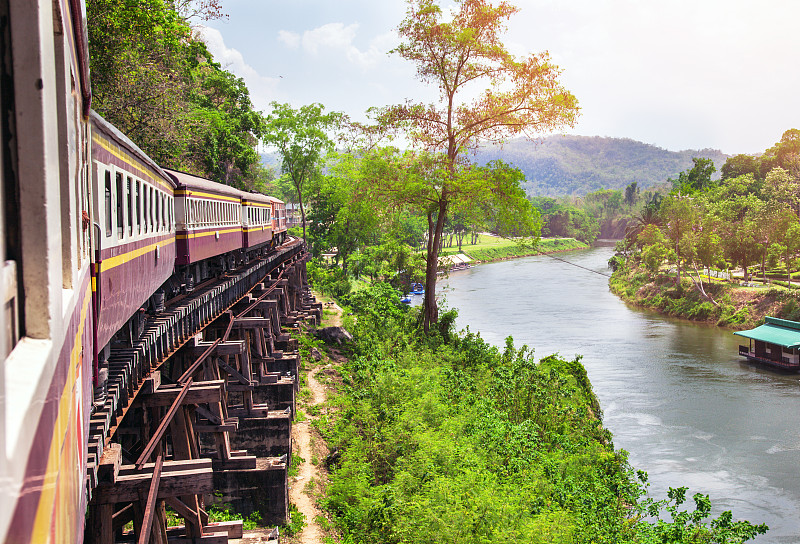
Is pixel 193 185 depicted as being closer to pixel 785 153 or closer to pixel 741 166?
pixel 785 153

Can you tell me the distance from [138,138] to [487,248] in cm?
7843

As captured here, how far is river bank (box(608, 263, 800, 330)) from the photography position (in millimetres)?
42969

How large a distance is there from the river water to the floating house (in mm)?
784

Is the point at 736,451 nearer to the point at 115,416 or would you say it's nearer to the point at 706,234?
the point at 115,416

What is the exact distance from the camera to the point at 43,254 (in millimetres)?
1407

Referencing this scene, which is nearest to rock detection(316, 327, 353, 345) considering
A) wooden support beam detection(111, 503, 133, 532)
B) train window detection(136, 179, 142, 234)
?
wooden support beam detection(111, 503, 133, 532)

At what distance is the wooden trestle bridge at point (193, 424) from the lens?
6.97 meters

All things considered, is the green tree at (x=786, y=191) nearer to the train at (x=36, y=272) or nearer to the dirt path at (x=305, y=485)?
the dirt path at (x=305, y=485)

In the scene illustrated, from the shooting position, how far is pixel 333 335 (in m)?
29.0

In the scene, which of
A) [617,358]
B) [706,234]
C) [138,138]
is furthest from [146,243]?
[706,234]

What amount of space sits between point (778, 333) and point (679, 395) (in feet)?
35.0

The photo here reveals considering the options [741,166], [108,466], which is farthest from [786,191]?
[108,466]

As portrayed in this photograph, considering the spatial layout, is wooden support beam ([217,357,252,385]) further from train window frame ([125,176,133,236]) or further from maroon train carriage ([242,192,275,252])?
train window frame ([125,176,133,236])

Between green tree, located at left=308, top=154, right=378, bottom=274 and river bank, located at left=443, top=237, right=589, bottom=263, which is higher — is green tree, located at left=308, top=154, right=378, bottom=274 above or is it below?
above
